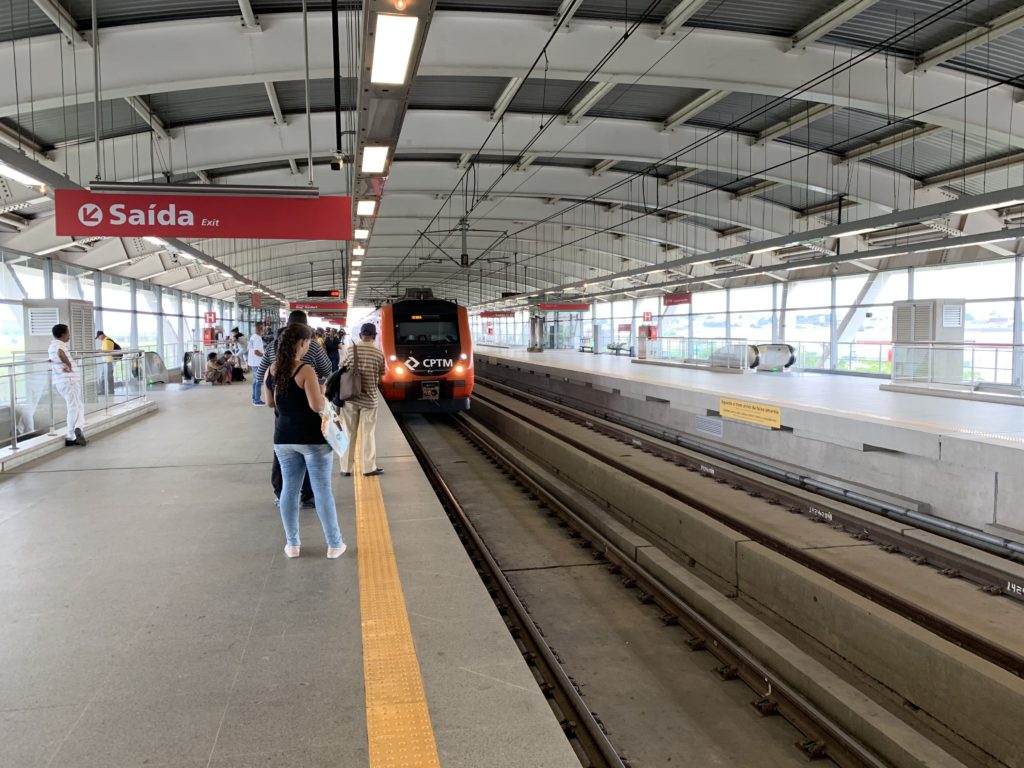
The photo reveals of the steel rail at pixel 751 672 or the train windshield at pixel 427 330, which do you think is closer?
the steel rail at pixel 751 672

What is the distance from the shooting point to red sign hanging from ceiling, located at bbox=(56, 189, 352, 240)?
23.2 feet

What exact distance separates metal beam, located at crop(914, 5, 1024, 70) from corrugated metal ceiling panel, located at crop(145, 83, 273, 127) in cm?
1066

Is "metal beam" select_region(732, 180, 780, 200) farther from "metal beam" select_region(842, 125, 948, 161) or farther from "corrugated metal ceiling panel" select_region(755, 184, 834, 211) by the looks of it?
"metal beam" select_region(842, 125, 948, 161)

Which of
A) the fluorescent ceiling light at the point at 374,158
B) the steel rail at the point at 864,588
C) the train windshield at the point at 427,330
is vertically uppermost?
the fluorescent ceiling light at the point at 374,158

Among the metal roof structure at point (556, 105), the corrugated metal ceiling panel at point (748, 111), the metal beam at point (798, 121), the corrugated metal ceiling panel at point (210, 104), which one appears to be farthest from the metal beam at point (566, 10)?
the metal beam at point (798, 121)

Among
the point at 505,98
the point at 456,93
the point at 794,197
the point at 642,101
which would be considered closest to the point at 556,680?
the point at 505,98

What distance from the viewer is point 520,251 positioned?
105 feet

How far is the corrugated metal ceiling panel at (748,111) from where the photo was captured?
12.6 meters

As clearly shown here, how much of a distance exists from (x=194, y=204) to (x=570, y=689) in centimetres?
620

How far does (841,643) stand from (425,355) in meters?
10.3

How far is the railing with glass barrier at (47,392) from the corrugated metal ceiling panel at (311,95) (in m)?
5.46

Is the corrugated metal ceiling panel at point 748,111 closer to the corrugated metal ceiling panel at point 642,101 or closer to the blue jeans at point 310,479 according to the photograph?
the corrugated metal ceiling panel at point 642,101

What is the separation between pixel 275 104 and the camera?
11297 mm

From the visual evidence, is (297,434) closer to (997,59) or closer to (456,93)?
(456,93)
